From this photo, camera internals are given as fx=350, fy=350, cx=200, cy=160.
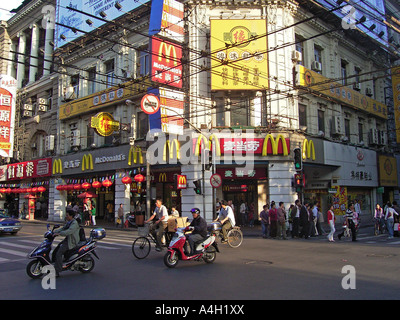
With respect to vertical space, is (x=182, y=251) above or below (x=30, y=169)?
below

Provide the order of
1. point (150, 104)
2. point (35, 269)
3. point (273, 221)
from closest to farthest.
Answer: point (35, 269), point (273, 221), point (150, 104)

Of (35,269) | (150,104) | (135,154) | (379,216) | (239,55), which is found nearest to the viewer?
(35,269)

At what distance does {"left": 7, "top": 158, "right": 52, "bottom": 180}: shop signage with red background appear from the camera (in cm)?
3288

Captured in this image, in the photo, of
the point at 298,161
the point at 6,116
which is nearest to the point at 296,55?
the point at 298,161

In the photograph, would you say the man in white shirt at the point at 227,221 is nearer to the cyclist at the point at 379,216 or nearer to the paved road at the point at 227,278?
the paved road at the point at 227,278

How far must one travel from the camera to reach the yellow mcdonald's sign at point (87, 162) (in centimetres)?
2827

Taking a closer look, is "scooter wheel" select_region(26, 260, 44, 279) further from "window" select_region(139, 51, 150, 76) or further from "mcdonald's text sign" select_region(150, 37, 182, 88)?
"window" select_region(139, 51, 150, 76)

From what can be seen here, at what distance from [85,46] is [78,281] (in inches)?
1039

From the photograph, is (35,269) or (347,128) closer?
(35,269)

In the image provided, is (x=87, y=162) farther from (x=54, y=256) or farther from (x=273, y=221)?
(x=54, y=256)

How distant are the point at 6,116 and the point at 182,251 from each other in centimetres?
3259

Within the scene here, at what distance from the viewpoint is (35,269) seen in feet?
26.8

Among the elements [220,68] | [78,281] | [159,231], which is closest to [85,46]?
[220,68]

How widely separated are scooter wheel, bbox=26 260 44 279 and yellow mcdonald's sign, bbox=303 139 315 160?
17509 millimetres
